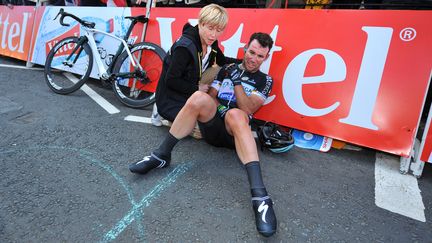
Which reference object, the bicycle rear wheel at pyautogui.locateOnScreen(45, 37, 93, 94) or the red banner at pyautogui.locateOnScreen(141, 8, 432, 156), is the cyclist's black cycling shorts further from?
the bicycle rear wheel at pyautogui.locateOnScreen(45, 37, 93, 94)

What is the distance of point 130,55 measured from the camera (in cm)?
353

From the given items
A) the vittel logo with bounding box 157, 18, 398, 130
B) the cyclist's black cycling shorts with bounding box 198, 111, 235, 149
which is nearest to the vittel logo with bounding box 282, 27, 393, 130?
the vittel logo with bounding box 157, 18, 398, 130

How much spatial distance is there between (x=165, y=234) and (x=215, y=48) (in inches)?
71.0

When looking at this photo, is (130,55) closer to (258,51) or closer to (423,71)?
(258,51)

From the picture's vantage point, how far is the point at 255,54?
2.46m

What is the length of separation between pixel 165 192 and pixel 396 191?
1.84 metres

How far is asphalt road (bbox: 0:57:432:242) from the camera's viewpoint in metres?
1.65

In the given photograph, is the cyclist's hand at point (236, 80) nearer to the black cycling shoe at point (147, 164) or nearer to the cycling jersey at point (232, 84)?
the cycling jersey at point (232, 84)

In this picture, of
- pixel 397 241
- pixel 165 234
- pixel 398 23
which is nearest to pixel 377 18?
pixel 398 23

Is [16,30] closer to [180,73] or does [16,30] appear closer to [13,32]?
[13,32]

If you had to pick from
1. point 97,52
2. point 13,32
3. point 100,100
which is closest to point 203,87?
point 100,100

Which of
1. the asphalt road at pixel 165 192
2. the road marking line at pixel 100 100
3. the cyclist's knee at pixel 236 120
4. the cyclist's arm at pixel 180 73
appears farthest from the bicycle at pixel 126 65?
the cyclist's knee at pixel 236 120

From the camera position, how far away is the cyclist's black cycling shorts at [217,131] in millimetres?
2264

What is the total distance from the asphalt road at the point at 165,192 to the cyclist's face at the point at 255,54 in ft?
2.84
